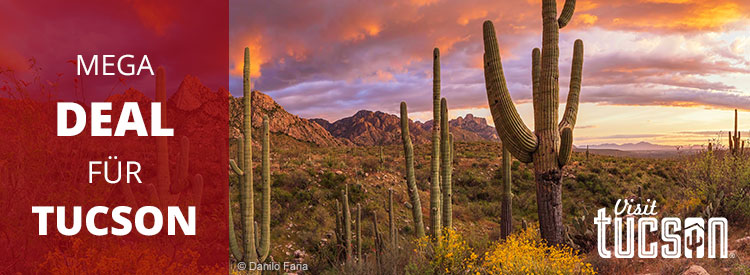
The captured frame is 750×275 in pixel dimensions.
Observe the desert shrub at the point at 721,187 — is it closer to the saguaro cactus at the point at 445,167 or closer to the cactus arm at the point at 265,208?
the saguaro cactus at the point at 445,167

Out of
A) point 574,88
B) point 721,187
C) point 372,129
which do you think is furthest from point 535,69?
point 372,129

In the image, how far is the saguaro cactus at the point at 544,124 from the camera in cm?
786

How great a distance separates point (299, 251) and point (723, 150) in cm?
1497

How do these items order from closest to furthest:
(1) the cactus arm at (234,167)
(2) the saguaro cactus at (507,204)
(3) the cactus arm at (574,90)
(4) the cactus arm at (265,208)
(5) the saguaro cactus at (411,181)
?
(3) the cactus arm at (574,90), (5) the saguaro cactus at (411,181), (1) the cactus arm at (234,167), (4) the cactus arm at (265,208), (2) the saguaro cactus at (507,204)

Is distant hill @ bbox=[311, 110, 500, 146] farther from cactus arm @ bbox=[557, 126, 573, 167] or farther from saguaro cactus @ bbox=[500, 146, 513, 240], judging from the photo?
cactus arm @ bbox=[557, 126, 573, 167]

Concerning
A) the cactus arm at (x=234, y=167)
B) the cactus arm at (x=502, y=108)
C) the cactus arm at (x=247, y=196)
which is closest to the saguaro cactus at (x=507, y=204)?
the cactus arm at (x=502, y=108)

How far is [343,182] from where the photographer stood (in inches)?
779

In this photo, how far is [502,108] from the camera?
7.83 m

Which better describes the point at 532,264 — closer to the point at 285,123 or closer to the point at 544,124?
the point at 544,124

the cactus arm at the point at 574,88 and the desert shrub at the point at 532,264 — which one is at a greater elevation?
the cactus arm at the point at 574,88

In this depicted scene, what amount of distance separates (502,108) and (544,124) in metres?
0.94

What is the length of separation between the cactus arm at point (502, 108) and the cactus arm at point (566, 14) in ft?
5.28

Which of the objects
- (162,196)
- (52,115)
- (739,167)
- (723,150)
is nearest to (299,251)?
(162,196)

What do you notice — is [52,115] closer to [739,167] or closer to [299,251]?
[299,251]
